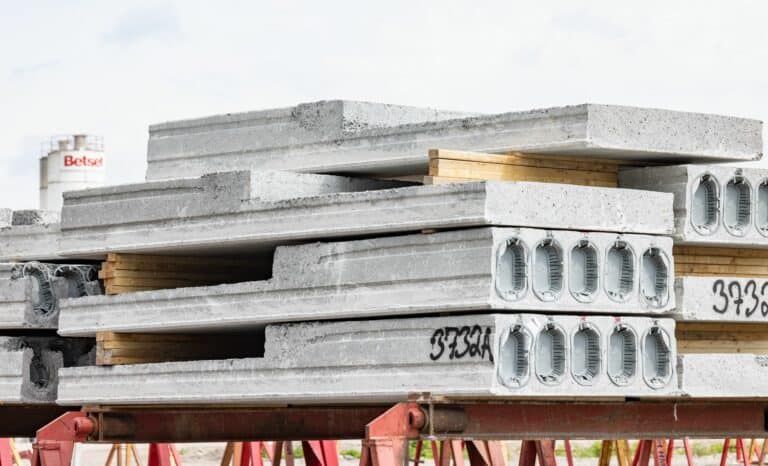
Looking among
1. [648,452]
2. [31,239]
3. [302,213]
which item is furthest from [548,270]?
[648,452]

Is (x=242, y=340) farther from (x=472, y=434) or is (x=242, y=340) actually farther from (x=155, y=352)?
(x=472, y=434)

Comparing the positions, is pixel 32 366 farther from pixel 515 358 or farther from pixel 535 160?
pixel 515 358

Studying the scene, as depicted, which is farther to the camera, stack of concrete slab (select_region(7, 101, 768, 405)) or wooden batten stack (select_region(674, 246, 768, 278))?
wooden batten stack (select_region(674, 246, 768, 278))

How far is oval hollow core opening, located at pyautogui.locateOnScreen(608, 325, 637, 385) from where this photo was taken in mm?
16719

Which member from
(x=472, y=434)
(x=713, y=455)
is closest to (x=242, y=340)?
(x=472, y=434)

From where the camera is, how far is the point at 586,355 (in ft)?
54.4

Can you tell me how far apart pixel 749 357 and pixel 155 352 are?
636cm

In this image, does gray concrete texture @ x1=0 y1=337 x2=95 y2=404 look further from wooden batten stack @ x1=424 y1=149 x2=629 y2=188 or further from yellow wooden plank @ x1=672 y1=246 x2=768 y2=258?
yellow wooden plank @ x1=672 y1=246 x2=768 y2=258

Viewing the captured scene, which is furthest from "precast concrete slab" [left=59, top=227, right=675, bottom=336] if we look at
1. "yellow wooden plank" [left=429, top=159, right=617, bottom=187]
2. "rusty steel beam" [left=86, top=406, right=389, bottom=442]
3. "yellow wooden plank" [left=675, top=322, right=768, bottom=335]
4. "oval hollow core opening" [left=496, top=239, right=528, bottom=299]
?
"rusty steel beam" [left=86, top=406, right=389, bottom=442]

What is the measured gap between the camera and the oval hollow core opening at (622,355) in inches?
658

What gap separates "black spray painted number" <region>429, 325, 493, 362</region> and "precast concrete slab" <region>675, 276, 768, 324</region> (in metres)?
2.27

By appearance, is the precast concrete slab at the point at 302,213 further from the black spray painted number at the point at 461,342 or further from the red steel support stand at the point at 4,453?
the red steel support stand at the point at 4,453

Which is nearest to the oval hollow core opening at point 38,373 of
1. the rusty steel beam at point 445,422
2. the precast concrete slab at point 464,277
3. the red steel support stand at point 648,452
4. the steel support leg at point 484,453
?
the rusty steel beam at point 445,422

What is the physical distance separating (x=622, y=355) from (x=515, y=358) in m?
1.20
